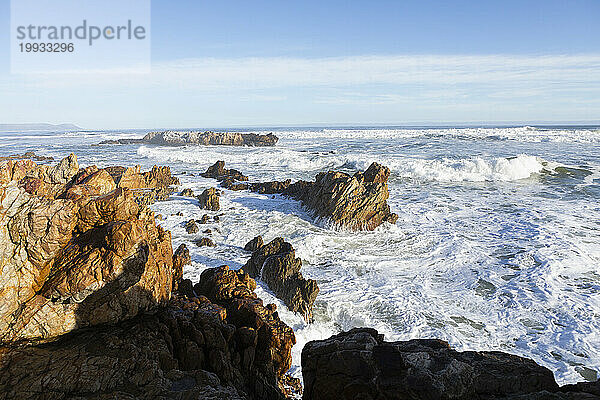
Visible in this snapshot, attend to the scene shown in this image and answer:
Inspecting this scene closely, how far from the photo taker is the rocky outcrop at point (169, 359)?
3.91 m

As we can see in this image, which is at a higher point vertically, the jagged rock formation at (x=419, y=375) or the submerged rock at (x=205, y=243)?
the jagged rock formation at (x=419, y=375)

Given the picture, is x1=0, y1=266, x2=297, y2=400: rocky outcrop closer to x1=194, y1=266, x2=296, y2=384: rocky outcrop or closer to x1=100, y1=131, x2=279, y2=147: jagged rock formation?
x1=194, y1=266, x2=296, y2=384: rocky outcrop

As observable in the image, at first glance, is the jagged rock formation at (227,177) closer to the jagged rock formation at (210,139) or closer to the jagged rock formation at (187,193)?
the jagged rock formation at (187,193)

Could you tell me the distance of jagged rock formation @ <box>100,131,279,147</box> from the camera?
6519 centimetres

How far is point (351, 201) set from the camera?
51.9 ft

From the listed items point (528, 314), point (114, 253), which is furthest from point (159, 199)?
point (528, 314)

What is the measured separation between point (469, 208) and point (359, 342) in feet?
54.5

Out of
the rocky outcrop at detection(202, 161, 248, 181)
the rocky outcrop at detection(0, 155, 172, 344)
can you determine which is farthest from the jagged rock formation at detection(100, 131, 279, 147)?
the rocky outcrop at detection(0, 155, 172, 344)

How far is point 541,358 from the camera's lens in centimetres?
730

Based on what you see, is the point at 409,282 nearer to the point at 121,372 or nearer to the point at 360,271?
the point at 360,271

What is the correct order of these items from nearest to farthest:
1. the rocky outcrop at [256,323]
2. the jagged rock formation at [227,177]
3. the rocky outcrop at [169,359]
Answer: the rocky outcrop at [169,359], the rocky outcrop at [256,323], the jagged rock formation at [227,177]

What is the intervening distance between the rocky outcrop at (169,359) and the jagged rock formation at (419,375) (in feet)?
3.85

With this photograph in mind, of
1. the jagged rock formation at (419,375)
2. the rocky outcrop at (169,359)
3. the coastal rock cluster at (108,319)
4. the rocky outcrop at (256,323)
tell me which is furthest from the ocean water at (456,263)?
the jagged rock formation at (419,375)

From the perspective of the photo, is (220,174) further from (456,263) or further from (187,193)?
(456,263)
